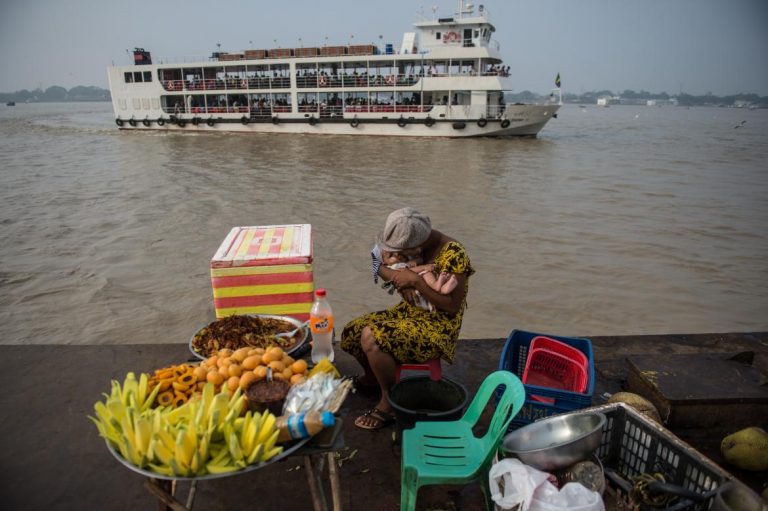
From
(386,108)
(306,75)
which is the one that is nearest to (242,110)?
(306,75)

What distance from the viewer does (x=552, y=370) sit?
2.65m

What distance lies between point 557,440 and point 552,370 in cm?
80

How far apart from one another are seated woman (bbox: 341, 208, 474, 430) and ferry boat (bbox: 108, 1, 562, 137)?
20.9m

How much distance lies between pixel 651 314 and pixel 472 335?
7.47 feet

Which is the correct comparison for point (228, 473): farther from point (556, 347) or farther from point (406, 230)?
point (556, 347)

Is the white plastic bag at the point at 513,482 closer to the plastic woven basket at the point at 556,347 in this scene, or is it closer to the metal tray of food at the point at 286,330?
the plastic woven basket at the point at 556,347

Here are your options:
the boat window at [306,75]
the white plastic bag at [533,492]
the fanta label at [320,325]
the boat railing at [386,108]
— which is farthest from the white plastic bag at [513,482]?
the boat window at [306,75]

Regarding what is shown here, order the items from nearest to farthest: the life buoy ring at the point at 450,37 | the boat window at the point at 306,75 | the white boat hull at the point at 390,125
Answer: the white boat hull at the point at 390,125
the life buoy ring at the point at 450,37
the boat window at the point at 306,75

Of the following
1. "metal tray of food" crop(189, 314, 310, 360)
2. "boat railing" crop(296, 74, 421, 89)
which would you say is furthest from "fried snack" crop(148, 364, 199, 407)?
"boat railing" crop(296, 74, 421, 89)

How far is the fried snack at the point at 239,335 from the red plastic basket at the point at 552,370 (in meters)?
1.28

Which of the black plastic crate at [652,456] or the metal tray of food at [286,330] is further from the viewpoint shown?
the metal tray of food at [286,330]

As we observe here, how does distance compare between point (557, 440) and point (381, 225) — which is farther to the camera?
point (381, 225)

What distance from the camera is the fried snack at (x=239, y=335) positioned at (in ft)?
7.79

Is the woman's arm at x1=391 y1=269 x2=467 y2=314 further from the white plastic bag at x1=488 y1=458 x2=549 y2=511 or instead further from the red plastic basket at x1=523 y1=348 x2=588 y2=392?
the white plastic bag at x1=488 y1=458 x2=549 y2=511
